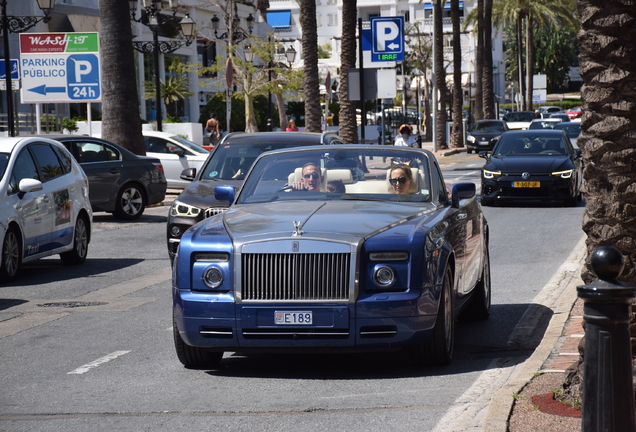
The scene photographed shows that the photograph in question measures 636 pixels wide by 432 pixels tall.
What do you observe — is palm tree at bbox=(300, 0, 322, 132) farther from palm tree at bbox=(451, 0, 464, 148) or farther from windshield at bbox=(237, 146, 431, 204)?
windshield at bbox=(237, 146, 431, 204)

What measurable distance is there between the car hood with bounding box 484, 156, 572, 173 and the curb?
7406mm

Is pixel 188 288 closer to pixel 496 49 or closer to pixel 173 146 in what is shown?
pixel 173 146

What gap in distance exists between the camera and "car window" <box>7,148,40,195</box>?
12543 mm

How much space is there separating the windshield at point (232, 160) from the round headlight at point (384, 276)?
263 inches

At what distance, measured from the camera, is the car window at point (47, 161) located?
13.4 meters

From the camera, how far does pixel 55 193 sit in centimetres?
1343

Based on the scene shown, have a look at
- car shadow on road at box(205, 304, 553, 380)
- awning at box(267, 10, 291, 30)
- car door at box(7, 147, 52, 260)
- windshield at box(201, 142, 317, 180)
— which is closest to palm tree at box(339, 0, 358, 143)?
windshield at box(201, 142, 317, 180)

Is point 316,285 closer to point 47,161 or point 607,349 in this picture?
point 607,349

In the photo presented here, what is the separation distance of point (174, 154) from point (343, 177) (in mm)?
17989

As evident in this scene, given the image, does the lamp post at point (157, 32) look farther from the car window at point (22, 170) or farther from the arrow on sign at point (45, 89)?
the car window at point (22, 170)

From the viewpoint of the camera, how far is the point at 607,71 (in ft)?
18.9

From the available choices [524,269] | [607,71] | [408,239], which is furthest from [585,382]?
[524,269]

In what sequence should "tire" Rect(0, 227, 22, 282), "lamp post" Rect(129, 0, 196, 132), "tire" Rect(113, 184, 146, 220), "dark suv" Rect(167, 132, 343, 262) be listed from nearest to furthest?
1. "dark suv" Rect(167, 132, 343, 262)
2. "tire" Rect(0, 227, 22, 282)
3. "tire" Rect(113, 184, 146, 220)
4. "lamp post" Rect(129, 0, 196, 132)

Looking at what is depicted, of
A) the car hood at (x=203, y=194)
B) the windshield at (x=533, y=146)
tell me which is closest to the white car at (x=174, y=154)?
the windshield at (x=533, y=146)
